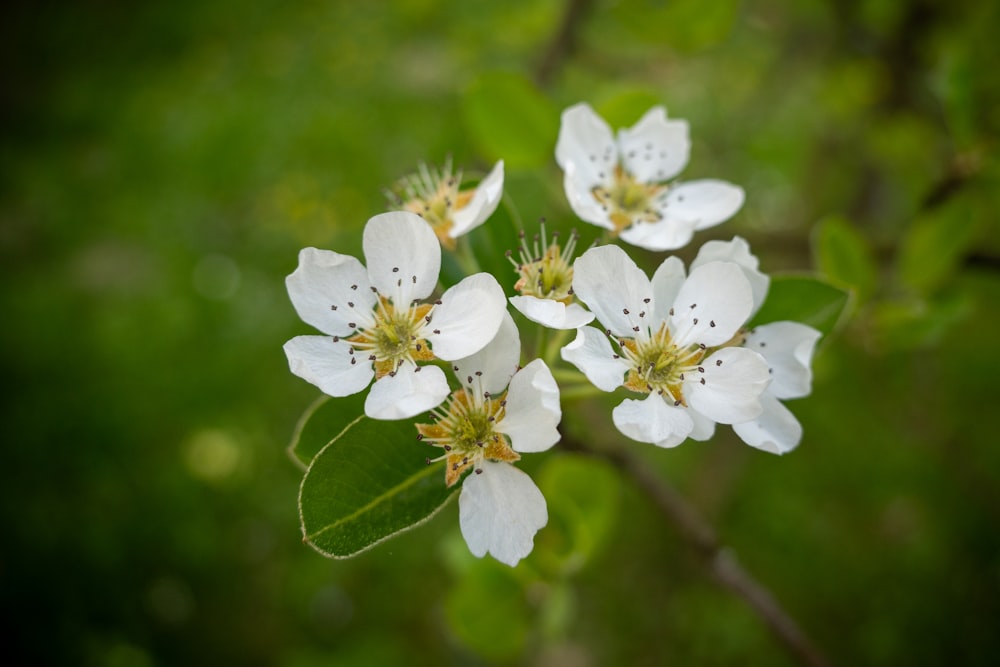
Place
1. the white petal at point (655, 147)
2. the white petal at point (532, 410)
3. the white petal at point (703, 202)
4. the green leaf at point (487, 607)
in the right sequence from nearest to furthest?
the white petal at point (532, 410)
the white petal at point (703, 202)
the white petal at point (655, 147)
the green leaf at point (487, 607)

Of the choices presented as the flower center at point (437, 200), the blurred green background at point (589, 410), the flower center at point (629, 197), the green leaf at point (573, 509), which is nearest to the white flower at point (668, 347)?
the flower center at point (629, 197)

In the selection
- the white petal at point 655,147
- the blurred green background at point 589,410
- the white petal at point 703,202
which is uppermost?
the white petal at point 655,147

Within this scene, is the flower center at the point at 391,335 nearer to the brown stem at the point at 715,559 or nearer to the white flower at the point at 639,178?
the white flower at the point at 639,178

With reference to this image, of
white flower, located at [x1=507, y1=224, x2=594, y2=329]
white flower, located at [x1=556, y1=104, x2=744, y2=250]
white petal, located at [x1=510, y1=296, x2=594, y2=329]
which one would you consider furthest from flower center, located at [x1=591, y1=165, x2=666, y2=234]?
white petal, located at [x1=510, y1=296, x2=594, y2=329]

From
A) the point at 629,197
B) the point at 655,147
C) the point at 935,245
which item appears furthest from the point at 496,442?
the point at 935,245

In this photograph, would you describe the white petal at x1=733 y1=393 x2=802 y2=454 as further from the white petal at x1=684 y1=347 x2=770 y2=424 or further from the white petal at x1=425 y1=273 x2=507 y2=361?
the white petal at x1=425 y1=273 x2=507 y2=361

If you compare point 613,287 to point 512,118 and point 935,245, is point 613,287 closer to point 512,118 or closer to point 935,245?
point 512,118

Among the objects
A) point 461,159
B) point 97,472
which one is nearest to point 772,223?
point 461,159
